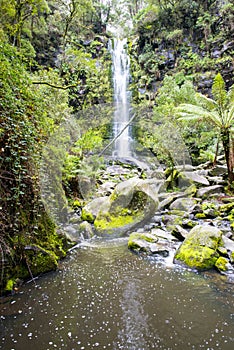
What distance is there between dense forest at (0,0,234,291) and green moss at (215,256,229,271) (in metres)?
2.30

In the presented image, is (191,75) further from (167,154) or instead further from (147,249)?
(147,249)

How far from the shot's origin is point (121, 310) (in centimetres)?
251

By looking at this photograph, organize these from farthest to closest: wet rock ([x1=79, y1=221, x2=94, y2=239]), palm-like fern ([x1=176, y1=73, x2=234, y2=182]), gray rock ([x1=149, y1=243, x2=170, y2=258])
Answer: palm-like fern ([x1=176, y1=73, x2=234, y2=182]), wet rock ([x1=79, y1=221, x2=94, y2=239]), gray rock ([x1=149, y1=243, x2=170, y2=258])

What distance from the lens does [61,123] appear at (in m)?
6.26

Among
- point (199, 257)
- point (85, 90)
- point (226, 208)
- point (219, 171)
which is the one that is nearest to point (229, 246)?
point (199, 257)

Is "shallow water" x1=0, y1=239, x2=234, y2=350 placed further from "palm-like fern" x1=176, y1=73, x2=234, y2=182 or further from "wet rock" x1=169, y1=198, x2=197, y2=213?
"palm-like fern" x1=176, y1=73, x2=234, y2=182

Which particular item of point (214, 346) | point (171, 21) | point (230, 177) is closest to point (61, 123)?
point (230, 177)

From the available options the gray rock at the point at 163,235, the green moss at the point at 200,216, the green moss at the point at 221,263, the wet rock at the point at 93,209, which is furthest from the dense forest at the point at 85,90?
the green moss at the point at 221,263

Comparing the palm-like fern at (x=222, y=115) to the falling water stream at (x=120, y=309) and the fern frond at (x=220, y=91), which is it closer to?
the fern frond at (x=220, y=91)

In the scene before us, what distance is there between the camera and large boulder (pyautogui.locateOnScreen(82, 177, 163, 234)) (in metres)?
5.16

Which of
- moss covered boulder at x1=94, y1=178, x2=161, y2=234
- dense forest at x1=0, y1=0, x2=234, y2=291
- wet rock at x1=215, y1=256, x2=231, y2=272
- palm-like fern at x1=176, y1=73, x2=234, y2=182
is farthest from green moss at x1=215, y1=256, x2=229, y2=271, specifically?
palm-like fern at x1=176, y1=73, x2=234, y2=182

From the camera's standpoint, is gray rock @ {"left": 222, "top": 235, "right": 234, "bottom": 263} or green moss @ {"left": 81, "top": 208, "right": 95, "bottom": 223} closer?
gray rock @ {"left": 222, "top": 235, "right": 234, "bottom": 263}

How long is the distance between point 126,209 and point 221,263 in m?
2.41

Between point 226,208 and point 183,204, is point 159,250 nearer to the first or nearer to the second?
point 226,208
